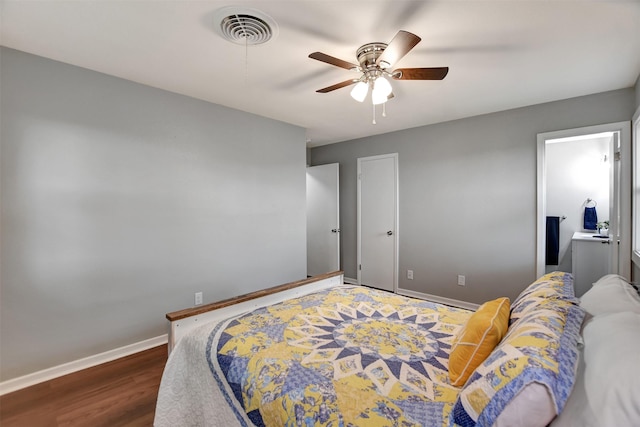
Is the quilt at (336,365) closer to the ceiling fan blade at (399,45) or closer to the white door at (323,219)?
the ceiling fan blade at (399,45)

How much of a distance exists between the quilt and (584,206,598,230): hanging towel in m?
3.77

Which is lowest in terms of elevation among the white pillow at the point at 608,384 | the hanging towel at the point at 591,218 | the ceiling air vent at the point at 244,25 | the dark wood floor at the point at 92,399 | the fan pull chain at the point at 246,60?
the dark wood floor at the point at 92,399

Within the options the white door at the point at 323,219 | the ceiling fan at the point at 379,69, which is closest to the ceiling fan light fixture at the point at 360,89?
the ceiling fan at the point at 379,69

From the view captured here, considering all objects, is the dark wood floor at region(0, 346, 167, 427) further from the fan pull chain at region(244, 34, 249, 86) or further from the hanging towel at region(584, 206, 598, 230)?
the hanging towel at region(584, 206, 598, 230)

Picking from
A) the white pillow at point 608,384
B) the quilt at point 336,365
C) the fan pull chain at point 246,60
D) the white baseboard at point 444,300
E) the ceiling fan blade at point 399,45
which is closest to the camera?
the white pillow at point 608,384

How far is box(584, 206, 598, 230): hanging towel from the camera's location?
4.16 m

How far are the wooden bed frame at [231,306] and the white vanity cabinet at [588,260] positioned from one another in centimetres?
327

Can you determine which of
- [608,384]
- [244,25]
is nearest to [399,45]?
[244,25]

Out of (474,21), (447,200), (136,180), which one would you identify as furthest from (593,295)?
(136,180)

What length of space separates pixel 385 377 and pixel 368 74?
188cm

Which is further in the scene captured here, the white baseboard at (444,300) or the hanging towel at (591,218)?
the hanging towel at (591,218)

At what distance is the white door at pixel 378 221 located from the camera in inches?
169

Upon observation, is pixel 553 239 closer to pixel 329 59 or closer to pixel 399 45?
pixel 399 45

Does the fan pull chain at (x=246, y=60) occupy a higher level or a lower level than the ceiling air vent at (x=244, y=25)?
higher
